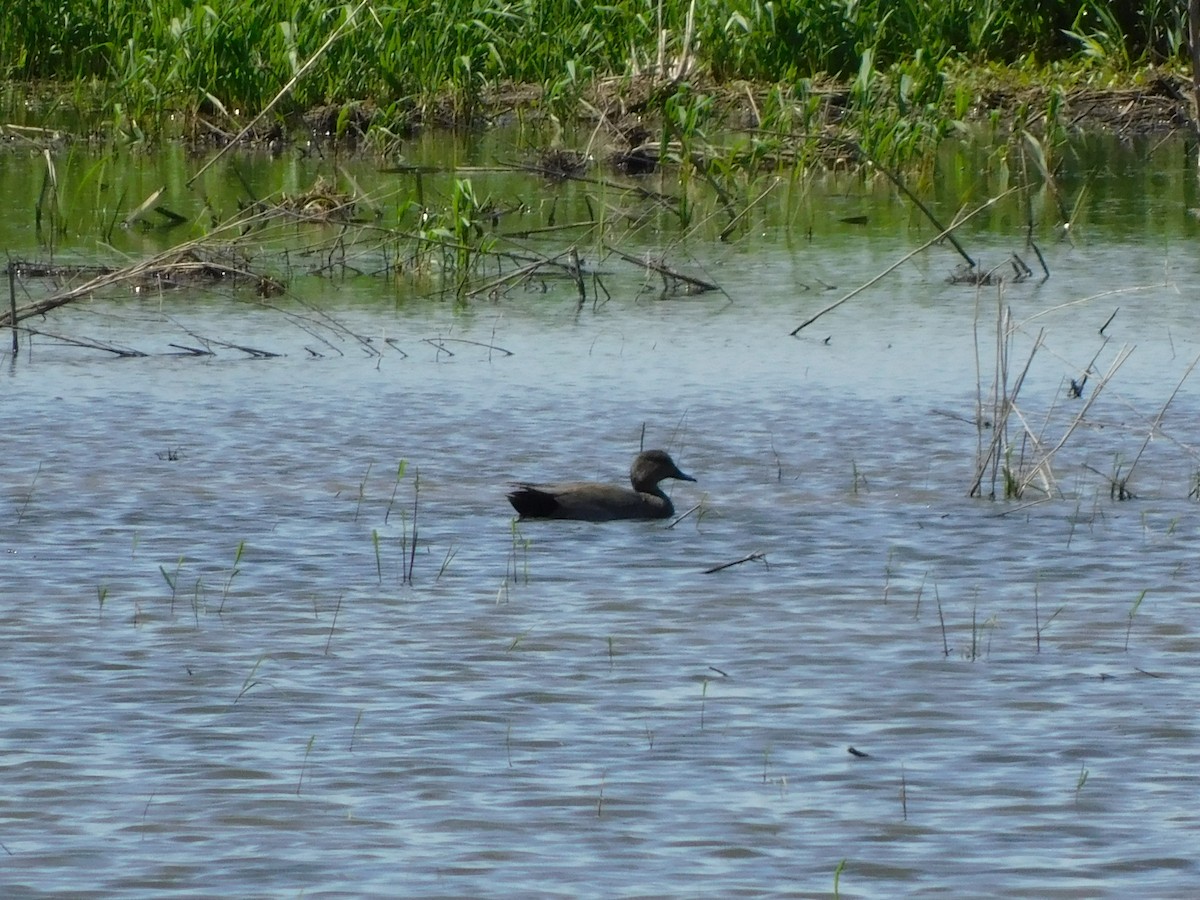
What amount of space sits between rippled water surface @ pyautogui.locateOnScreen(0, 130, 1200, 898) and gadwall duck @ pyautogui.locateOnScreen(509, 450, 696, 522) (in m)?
0.06

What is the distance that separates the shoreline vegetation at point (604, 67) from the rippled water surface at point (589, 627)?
7247 mm

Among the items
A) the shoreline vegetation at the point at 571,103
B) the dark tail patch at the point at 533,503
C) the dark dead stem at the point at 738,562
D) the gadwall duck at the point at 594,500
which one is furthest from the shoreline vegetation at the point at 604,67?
the dark dead stem at the point at 738,562

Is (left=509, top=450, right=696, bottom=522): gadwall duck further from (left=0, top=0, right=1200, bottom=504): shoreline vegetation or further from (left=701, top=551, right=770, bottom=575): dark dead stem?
(left=0, top=0, right=1200, bottom=504): shoreline vegetation

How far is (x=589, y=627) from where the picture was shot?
6.20m

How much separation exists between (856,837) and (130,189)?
1352 cm

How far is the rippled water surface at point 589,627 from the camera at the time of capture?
4488mm

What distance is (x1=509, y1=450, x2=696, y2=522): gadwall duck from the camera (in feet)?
24.4

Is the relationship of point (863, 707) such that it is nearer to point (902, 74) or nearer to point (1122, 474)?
point (1122, 474)

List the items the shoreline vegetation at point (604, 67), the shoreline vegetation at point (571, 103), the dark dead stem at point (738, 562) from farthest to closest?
the shoreline vegetation at point (604, 67) → the shoreline vegetation at point (571, 103) → the dark dead stem at point (738, 562)

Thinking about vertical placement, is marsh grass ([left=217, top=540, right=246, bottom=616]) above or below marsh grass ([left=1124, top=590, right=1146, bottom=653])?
below

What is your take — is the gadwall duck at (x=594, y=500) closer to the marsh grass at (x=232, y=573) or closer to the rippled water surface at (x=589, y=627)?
the rippled water surface at (x=589, y=627)

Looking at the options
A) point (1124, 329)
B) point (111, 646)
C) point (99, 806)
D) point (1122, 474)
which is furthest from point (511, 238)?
point (99, 806)

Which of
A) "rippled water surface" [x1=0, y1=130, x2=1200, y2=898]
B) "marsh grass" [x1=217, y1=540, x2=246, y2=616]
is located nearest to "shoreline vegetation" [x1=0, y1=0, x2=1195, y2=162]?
"rippled water surface" [x1=0, y1=130, x2=1200, y2=898]

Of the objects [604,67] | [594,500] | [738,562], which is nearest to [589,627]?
[738,562]
